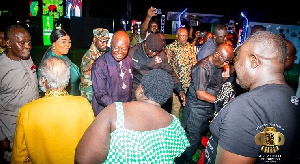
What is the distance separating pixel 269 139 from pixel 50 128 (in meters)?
1.83

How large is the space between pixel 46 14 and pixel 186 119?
2221 centimetres

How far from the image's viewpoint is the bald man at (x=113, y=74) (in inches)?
131

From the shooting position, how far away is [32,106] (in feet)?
6.54

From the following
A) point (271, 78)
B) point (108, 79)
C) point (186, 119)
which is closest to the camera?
point (271, 78)

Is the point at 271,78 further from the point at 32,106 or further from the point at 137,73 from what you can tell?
the point at 137,73

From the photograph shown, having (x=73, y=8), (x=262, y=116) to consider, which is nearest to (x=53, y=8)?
(x=73, y=8)

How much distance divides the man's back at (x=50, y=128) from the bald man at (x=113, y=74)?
1115 mm

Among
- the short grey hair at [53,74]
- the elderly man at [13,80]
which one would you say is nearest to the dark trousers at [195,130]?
the short grey hair at [53,74]

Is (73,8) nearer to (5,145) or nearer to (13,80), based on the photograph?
(13,80)

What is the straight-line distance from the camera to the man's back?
199 centimetres

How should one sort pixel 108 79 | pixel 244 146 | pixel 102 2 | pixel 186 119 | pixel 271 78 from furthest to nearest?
1. pixel 102 2
2. pixel 186 119
3. pixel 108 79
4. pixel 271 78
5. pixel 244 146

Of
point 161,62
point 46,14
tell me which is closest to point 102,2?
point 46,14

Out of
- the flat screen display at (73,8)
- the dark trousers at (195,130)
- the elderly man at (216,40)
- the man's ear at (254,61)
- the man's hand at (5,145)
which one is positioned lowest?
the dark trousers at (195,130)

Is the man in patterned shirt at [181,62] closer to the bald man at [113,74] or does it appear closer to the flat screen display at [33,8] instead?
the bald man at [113,74]
